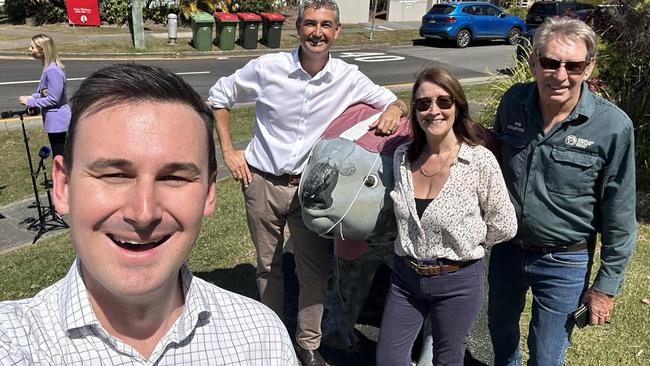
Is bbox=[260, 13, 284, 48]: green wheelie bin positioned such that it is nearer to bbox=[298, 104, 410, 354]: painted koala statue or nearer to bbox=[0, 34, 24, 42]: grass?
bbox=[0, 34, 24, 42]: grass

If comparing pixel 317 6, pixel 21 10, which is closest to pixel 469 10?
pixel 21 10

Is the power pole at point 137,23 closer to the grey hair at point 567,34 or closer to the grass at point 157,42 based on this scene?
the grass at point 157,42

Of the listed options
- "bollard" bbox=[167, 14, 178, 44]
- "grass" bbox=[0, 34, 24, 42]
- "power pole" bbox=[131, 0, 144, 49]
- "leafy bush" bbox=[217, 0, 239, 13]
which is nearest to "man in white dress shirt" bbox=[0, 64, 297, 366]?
"power pole" bbox=[131, 0, 144, 49]

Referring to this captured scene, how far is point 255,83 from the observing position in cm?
324

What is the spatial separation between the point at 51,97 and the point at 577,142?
5521mm

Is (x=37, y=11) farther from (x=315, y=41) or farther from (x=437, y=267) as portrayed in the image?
(x=437, y=267)

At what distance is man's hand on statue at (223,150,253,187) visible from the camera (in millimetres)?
3318

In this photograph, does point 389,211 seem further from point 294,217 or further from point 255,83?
point 255,83

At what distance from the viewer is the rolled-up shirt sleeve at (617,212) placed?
256cm

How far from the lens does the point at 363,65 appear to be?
17.0 metres

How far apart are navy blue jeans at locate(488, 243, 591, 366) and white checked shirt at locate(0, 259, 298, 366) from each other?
1691mm

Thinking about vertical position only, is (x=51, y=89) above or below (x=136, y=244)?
below

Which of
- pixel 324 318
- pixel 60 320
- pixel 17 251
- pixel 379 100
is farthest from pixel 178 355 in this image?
pixel 17 251

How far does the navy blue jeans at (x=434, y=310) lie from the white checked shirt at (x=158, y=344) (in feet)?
4.11
